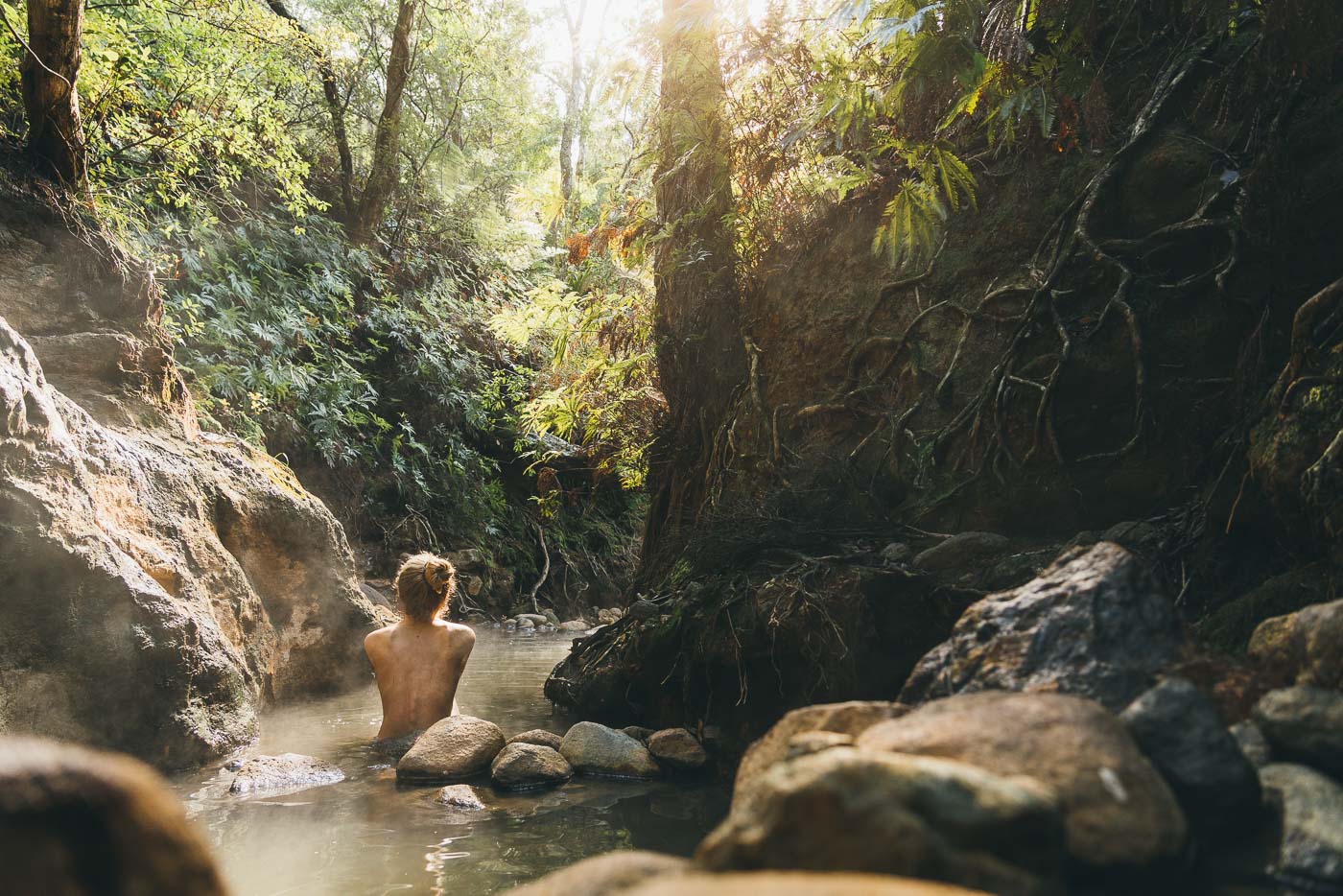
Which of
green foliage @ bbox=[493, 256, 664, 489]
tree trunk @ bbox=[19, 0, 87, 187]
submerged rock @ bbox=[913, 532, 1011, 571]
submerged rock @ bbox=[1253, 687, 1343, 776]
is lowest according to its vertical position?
submerged rock @ bbox=[1253, 687, 1343, 776]

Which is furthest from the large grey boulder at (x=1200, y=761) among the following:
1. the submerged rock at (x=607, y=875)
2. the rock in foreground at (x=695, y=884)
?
the submerged rock at (x=607, y=875)

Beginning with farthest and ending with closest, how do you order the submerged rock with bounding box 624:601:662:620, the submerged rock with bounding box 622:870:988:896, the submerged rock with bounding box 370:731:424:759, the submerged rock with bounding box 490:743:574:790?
1. the submerged rock with bounding box 624:601:662:620
2. the submerged rock with bounding box 370:731:424:759
3. the submerged rock with bounding box 490:743:574:790
4. the submerged rock with bounding box 622:870:988:896

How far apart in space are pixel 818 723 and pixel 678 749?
3146 mm

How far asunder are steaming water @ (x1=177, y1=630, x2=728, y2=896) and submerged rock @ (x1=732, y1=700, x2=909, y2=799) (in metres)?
1.52

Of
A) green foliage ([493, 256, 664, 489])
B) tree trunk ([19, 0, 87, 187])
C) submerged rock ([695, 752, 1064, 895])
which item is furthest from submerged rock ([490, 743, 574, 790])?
tree trunk ([19, 0, 87, 187])

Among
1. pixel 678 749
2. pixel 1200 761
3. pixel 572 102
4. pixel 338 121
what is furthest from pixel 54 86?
pixel 572 102

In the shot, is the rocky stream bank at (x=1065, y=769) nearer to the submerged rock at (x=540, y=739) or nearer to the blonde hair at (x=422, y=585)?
the submerged rock at (x=540, y=739)

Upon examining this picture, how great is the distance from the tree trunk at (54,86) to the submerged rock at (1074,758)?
701 centimetres

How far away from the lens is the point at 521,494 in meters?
15.4

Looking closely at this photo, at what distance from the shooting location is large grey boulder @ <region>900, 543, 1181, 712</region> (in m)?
2.07

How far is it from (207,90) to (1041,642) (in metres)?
10.3

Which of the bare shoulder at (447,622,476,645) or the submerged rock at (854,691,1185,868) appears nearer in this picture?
the submerged rock at (854,691,1185,868)

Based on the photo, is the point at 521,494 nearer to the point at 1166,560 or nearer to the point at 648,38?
the point at 648,38

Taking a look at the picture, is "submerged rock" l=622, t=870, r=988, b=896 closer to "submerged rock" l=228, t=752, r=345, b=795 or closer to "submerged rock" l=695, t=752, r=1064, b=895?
"submerged rock" l=695, t=752, r=1064, b=895
